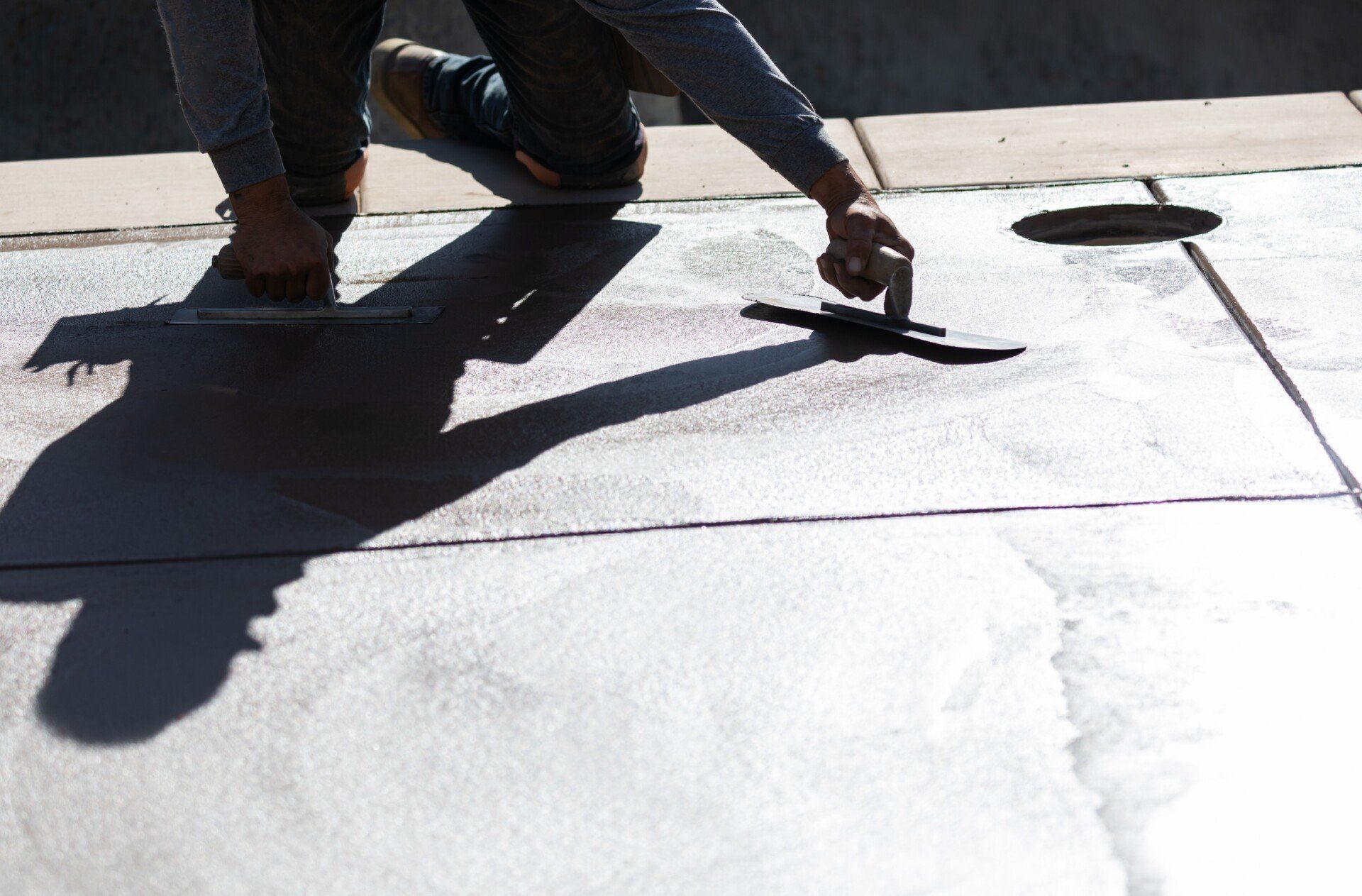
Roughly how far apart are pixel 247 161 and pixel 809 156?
3.40 feet

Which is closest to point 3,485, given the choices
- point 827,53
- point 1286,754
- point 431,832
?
point 431,832

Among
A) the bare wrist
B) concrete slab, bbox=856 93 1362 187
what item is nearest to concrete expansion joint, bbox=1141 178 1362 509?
concrete slab, bbox=856 93 1362 187

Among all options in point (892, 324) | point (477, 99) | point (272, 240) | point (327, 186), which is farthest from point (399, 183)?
point (892, 324)

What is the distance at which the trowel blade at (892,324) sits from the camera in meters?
2.33

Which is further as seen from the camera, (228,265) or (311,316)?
(311,316)

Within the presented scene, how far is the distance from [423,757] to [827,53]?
21.5 feet

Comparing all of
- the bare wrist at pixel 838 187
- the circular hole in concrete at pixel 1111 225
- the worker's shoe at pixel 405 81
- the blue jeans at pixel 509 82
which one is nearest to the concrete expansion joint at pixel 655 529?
the bare wrist at pixel 838 187

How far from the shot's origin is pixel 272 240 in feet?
7.79

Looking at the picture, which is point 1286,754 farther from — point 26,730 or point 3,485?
point 3,485

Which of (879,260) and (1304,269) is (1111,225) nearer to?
(1304,269)

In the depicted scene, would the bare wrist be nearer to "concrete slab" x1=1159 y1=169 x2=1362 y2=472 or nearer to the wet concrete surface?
the wet concrete surface

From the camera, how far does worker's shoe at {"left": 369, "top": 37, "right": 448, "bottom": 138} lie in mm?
3916

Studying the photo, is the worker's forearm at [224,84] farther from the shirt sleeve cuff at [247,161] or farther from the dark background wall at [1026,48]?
the dark background wall at [1026,48]

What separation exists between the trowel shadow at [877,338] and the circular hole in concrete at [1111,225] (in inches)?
31.4
